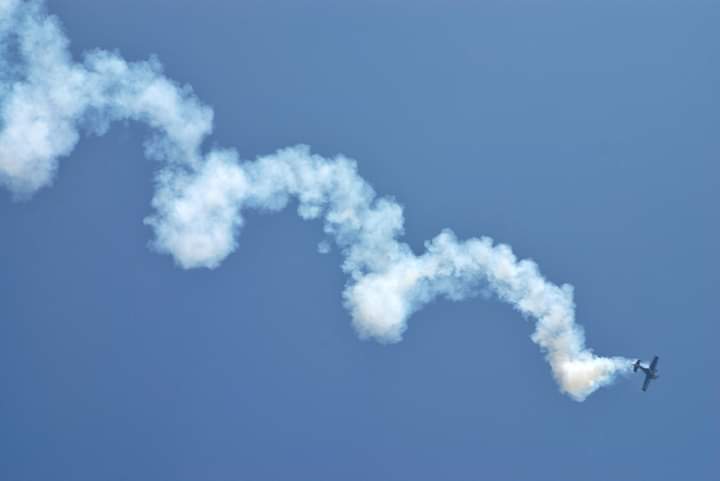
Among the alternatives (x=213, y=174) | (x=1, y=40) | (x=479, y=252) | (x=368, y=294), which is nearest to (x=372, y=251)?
(x=368, y=294)

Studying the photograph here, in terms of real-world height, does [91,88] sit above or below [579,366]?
above

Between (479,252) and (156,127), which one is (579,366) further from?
(156,127)

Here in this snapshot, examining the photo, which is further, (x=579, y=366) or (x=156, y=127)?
(x=579, y=366)

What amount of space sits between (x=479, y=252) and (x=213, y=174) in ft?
51.1

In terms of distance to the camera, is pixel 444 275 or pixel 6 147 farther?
pixel 444 275

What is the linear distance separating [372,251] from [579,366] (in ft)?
45.2

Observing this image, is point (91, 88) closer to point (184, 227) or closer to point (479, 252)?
point (184, 227)

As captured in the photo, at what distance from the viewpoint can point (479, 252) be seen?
51781mm

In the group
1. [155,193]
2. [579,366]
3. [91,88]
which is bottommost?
[579,366]

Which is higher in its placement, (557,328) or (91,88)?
(91,88)

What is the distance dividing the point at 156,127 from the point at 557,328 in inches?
993

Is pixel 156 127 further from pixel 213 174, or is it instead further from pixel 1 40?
pixel 1 40

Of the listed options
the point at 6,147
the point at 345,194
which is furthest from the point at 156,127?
the point at 345,194

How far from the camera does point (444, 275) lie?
5169 centimetres
